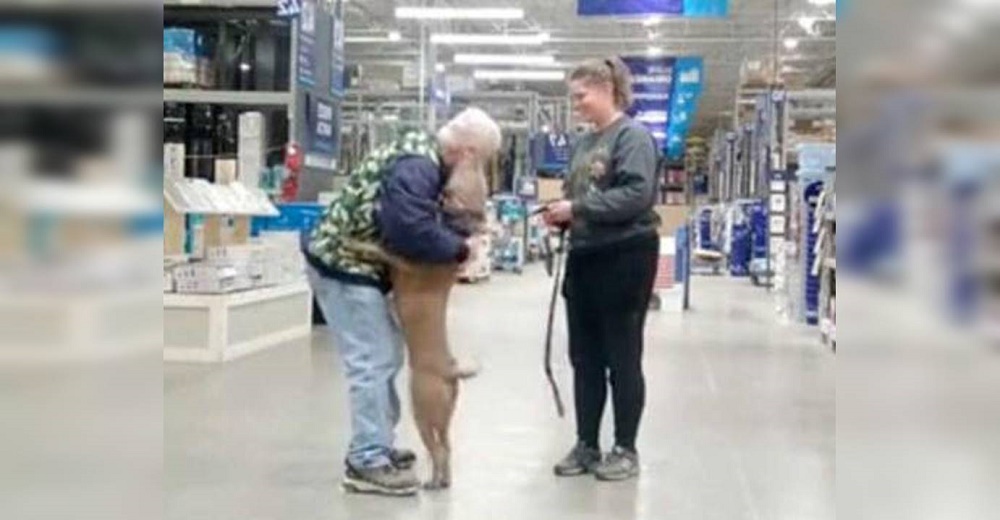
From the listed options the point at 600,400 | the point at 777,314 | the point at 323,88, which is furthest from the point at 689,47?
the point at 600,400

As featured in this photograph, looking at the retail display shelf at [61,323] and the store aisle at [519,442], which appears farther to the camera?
the store aisle at [519,442]

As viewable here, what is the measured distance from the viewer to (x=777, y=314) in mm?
11773

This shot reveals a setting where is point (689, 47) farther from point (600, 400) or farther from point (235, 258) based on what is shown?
point (600, 400)

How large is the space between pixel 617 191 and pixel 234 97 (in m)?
5.46

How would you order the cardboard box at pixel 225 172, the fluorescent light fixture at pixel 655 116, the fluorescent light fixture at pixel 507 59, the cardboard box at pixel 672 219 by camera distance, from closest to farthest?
the cardboard box at pixel 225 172, the cardboard box at pixel 672 219, the fluorescent light fixture at pixel 655 116, the fluorescent light fixture at pixel 507 59

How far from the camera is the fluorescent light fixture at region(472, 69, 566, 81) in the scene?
81.1 feet

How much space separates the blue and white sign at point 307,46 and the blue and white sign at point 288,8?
0.10 metres

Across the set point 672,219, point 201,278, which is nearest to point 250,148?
point 201,278

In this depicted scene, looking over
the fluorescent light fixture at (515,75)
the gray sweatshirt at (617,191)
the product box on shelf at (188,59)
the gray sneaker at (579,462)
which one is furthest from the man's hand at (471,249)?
the fluorescent light fixture at (515,75)

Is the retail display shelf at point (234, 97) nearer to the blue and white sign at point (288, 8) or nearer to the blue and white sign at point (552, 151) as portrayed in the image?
the blue and white sign at point (288, 8)

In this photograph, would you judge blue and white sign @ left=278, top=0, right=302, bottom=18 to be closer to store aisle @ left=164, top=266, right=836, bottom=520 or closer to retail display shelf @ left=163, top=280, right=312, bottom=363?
retail display shelf @ left=163, top=280, right=312, bottom=363

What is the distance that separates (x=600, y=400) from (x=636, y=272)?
1.65 ft

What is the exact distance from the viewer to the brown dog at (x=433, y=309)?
367 cm

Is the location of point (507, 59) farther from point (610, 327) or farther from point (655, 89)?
point (610, 327)
